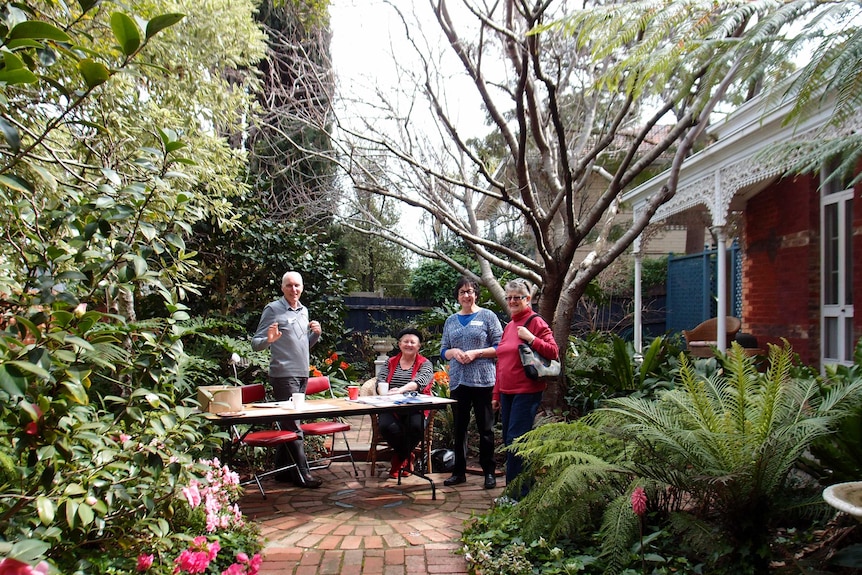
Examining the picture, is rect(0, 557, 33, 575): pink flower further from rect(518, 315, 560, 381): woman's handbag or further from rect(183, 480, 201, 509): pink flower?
rect(518, 315, 560, 381): woman's handbag

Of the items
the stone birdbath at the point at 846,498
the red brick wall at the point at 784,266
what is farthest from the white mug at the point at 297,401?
the red brick wall at the point at 784,266

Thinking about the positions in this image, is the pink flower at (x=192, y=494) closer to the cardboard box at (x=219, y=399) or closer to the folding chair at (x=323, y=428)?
the cardboard box at (x=219, y=399)

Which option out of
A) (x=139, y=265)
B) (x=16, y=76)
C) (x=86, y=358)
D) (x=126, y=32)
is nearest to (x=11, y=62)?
(x=16, y=76)

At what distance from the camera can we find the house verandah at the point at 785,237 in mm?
6766

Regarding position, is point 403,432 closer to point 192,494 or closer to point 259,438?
point 259,438

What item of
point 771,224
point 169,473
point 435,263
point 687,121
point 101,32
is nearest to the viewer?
point 169,473

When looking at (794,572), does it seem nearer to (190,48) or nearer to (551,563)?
(551,563)

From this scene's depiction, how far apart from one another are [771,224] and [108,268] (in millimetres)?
8445

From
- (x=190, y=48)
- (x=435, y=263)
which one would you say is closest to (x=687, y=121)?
(x=190, y=48)

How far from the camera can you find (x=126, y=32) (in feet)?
5.69

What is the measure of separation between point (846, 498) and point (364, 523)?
2.89m

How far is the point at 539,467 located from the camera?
3705mm

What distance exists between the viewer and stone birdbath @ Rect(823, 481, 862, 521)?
203cm

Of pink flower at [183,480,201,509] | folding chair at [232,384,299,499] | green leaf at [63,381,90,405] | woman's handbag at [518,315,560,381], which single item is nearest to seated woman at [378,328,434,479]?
folding chair at [232,384,299,499]
